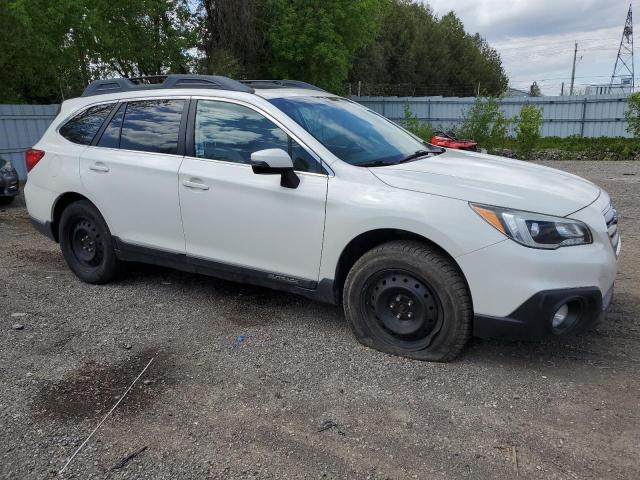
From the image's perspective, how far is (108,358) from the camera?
3723 mm

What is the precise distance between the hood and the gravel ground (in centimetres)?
107

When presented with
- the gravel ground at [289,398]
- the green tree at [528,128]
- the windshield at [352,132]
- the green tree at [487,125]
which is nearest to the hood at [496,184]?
the windshield at [352,132]

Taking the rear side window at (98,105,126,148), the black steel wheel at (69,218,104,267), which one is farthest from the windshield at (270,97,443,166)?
the black steel wheel at (69,218,104,267)

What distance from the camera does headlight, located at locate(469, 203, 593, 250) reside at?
309 centimetres

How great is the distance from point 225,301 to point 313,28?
22.3m

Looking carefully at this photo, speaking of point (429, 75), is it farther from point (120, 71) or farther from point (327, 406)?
point (327, 406)

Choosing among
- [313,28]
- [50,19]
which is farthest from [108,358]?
[313,28]

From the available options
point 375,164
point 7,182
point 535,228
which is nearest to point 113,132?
point 375,164

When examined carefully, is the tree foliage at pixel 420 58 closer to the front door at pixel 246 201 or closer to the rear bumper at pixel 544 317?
the front door at pixel 246 201

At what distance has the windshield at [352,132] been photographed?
3863 mm

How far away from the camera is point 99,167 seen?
473 cm

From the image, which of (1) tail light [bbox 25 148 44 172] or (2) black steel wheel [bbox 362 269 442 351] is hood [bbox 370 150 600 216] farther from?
(1) tail light [bbox 25 148 44 172]

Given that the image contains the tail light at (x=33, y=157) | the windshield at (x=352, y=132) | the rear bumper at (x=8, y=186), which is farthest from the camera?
the rear bumper at (x=8, y=186)

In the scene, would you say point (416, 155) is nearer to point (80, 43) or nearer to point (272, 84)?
point (272, 84)
